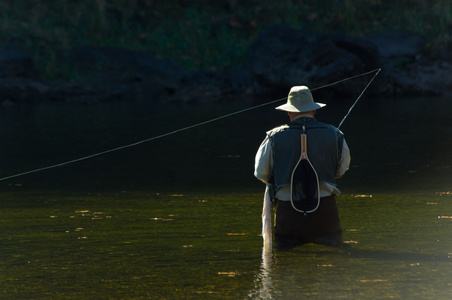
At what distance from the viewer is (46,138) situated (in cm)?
1511

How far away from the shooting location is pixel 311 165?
5.37m

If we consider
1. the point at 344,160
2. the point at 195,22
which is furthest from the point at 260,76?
the point at 344,160

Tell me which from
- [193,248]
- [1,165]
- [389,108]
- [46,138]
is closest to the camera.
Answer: [193,248]

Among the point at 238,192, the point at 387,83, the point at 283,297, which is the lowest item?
the point at 283,297

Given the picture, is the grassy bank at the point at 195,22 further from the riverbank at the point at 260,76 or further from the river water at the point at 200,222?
the river water at the point at 200,222

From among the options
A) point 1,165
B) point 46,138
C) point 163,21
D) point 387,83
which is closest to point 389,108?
point 387,83

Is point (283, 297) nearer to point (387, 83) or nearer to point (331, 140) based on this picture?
point (331, 140)

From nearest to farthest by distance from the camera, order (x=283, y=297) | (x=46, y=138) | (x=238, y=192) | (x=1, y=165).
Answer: (x=283, y=297) < (x=238, y=192) < (x=1, y=165) < (x=46, y=138)

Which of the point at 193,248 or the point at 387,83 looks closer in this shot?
the point at 193,248

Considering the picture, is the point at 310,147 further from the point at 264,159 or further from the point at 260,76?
the point at 260,76

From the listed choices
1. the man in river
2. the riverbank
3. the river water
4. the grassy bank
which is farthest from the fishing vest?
the grassy bank

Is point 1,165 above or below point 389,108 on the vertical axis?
below

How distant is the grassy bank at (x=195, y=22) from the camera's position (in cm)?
2836

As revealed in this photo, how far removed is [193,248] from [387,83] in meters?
19.2
